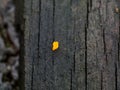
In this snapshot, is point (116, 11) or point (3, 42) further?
point (3, 42)

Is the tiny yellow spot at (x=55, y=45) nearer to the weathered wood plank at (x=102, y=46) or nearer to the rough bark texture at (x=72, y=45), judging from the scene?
the rough bark texture at (x=72, y=45)

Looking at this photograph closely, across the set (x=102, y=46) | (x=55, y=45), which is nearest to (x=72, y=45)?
(x=55, y=45)

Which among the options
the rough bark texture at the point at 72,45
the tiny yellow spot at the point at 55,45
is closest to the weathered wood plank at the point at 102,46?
the rough bark texture at the point at 72,45

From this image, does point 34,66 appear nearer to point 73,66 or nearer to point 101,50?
point 73,66

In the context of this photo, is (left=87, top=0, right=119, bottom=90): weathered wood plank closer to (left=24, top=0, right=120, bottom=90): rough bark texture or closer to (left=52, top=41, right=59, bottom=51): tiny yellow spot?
(left=24, top=0, right=120, bottom=90): rough bark texture

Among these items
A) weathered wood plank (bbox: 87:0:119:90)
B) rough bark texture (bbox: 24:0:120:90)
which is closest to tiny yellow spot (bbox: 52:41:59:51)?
rough bark texture (bbox: 24:0:120:90)

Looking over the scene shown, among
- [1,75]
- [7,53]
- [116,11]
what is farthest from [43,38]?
[7,53]

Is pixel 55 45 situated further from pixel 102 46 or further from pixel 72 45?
pixel 102 46

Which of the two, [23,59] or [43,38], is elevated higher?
[43,38]
